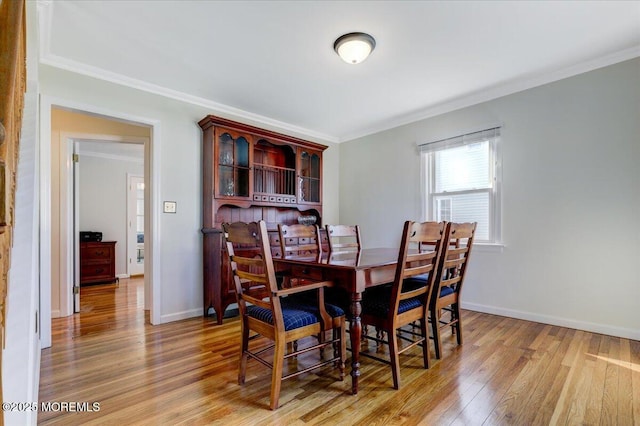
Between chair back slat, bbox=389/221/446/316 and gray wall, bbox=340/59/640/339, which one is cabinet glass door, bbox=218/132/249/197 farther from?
gray wall, bbox=340/59/640/339

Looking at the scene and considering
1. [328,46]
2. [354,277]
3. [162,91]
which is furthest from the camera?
[162,91]

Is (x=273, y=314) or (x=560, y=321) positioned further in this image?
(x=560, y=321)

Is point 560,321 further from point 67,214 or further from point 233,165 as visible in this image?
point 67,214

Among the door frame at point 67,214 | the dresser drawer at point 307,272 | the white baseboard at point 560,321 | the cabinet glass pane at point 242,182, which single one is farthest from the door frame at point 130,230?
the white baseboard at point 560,321

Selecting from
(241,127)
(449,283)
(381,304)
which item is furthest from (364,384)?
(241,127)

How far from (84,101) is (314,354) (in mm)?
2981

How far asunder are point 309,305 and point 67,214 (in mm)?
3142

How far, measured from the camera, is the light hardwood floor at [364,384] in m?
1.64

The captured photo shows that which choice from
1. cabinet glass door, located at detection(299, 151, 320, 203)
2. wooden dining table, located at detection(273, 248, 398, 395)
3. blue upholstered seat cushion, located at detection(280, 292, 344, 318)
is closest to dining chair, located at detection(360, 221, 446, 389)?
wooden dining table, located at detection(273, 248, 398, 395)

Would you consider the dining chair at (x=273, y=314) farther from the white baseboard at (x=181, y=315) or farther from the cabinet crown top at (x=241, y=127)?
the cabinet crown top at (x=241, y=127)

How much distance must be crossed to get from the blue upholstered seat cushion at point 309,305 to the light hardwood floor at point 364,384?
18.0 inches

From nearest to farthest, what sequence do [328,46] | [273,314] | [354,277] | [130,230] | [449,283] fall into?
1. [273,314]
2. [354,277]
3. [449,283]
4. [328,46]
5. [130,230]

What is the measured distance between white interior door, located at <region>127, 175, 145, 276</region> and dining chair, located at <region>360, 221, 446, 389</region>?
18.2ft

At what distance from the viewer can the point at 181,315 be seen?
3.32 meters
